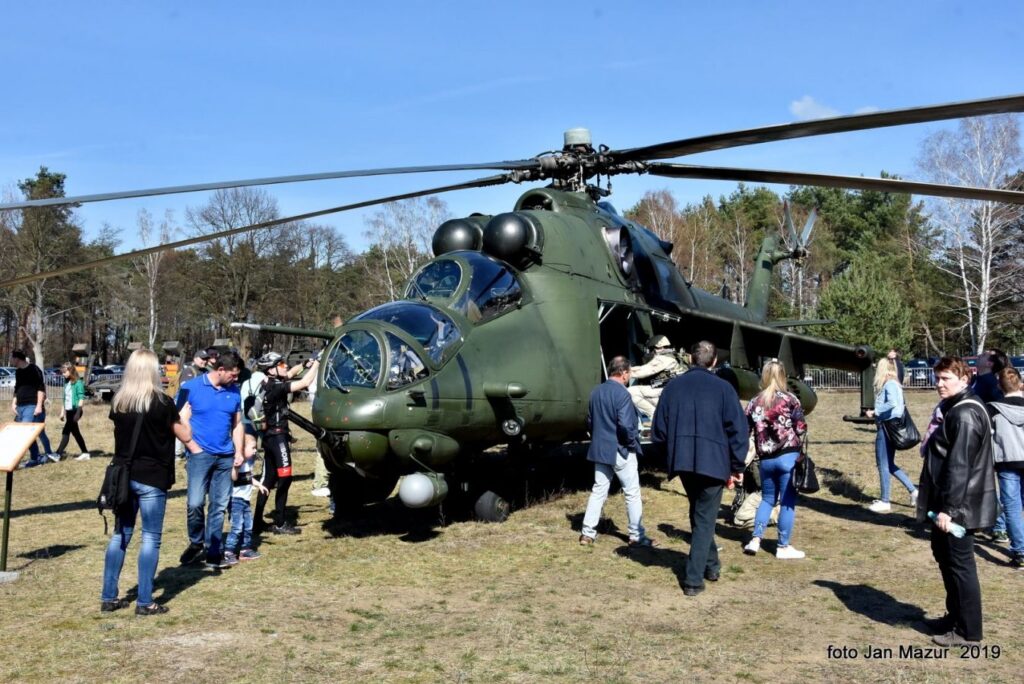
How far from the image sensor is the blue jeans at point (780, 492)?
301 inches

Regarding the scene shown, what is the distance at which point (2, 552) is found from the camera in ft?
23.8

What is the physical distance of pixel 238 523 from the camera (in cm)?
764

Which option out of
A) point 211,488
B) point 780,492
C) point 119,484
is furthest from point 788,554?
point 119,484

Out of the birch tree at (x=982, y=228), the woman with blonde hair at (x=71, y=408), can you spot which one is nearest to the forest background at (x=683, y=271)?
the birch tree at (x=982, y=228)

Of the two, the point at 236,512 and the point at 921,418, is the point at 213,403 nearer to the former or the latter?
the point at 236,512

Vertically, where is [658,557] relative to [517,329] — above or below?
below

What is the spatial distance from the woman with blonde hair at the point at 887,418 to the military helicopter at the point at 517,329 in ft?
4.13

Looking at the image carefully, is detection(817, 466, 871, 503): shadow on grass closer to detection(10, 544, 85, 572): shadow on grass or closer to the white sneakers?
the white sneakers

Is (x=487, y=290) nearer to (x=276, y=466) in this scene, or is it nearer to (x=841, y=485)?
(x=276, y=466)

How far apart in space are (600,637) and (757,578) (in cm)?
216

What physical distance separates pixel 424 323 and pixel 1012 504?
5581 mm

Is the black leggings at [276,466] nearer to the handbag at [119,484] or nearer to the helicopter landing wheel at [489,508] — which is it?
the helicopter landing wheel at [489,508]

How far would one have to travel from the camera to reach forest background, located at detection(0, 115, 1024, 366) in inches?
1452

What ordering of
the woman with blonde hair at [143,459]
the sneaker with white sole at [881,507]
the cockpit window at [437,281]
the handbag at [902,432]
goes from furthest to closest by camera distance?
the sneaker with white sole at [881,507], the handbag at [902,432], the cockpit window at [437,281], the woman with blonde hair at [143,459]
